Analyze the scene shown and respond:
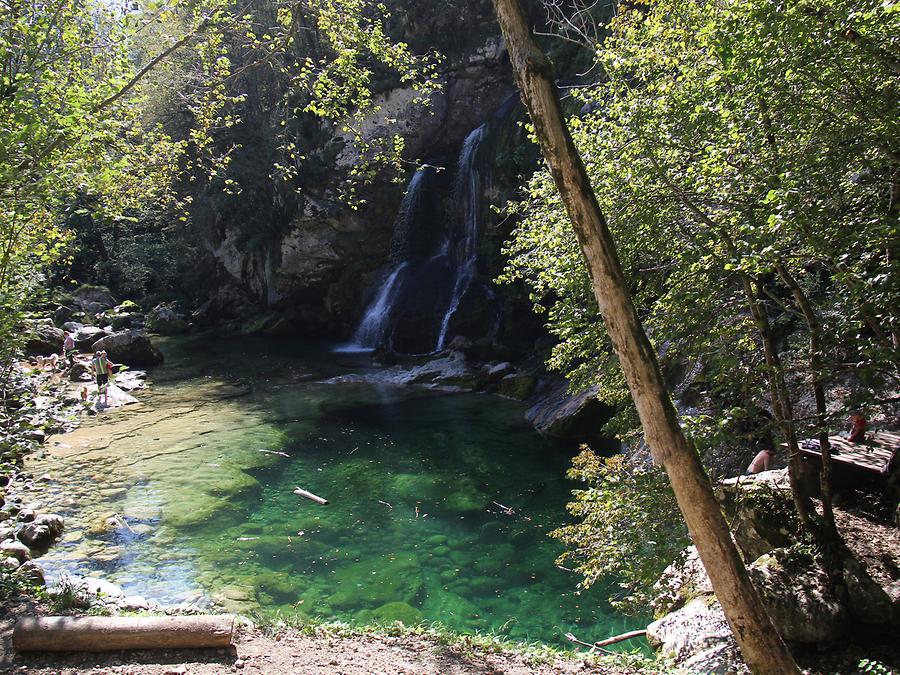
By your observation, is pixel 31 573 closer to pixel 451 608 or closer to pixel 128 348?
pixel 451 608

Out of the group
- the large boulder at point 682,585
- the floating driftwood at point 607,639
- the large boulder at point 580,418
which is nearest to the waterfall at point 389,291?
the large boulder at point 580,418

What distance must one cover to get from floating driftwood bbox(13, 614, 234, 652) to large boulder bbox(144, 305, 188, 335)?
104ft

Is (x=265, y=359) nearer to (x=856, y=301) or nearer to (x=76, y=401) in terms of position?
(x=76, y=401)

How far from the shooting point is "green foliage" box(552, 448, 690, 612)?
6305 millimetres

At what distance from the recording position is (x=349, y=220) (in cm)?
2925

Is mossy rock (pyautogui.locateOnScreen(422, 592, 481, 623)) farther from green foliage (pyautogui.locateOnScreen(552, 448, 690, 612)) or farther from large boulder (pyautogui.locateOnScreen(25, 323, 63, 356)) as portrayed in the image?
large boulder (pyautogui.locateOnScreen(25, 323, 63, 356))

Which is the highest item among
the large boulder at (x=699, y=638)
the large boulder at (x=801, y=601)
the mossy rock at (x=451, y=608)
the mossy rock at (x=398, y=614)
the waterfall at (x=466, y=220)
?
the waterfall at (x=466, y=220)

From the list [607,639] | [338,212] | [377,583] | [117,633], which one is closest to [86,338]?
[338,212]

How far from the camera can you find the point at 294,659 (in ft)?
18.3

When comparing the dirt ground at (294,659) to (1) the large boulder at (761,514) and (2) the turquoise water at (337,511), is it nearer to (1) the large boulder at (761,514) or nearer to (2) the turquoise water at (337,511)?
(2) the turquoise water at (337,511)

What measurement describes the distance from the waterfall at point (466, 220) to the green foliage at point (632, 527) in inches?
663

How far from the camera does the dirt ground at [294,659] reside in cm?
514

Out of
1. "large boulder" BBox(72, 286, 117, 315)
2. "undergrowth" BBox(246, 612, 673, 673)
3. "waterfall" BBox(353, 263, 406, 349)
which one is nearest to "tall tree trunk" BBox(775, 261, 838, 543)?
"undergrowth" BBox(246, 612, 673, 673)

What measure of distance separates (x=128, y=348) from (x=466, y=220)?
581 inches
